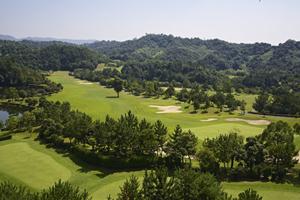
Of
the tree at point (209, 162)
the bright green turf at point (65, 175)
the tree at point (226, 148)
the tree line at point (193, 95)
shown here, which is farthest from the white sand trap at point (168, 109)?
the tree at point (209, 162)

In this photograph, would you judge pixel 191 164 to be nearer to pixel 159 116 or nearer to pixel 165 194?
pixel 165 194

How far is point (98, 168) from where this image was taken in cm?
6812

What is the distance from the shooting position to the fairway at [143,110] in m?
100

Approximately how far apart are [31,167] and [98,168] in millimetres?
12125

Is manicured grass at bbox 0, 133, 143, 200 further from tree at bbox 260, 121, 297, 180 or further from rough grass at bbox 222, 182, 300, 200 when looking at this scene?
tree at bbox 260, 121, 297, 180

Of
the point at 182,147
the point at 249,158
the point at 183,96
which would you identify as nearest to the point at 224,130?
the point at 182,147

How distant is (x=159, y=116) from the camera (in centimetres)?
11806

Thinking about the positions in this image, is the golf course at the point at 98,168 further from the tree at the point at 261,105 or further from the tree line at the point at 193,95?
the tree at the point at 261,105

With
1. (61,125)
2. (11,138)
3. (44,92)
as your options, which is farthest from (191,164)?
(44,92)

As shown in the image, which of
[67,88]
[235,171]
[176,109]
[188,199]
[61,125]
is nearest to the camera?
[188,199]

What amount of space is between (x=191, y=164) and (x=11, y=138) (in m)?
45.3

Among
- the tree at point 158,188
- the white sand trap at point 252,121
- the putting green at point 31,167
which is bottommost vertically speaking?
the putting green at point 31,167

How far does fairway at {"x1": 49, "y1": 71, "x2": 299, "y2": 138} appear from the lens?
100000 millimetres

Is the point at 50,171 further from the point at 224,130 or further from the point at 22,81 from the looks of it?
the point at 22,81
